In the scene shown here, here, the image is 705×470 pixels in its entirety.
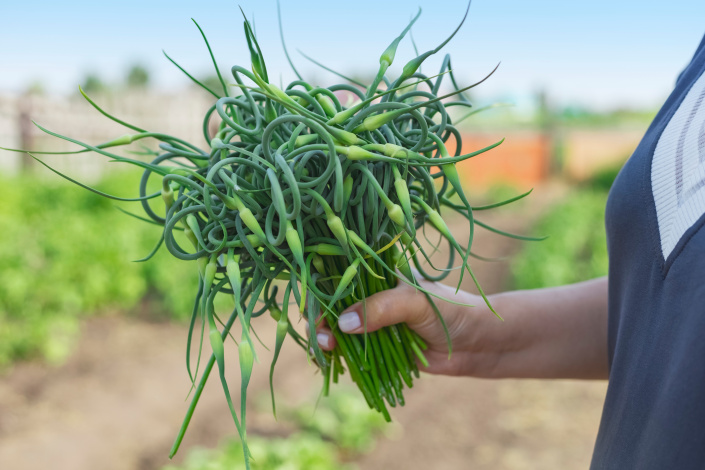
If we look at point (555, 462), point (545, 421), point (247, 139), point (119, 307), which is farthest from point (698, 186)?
point (119, 307)

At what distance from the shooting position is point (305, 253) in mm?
796

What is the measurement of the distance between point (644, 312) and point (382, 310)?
35 centimetres

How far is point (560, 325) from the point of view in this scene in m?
1.08

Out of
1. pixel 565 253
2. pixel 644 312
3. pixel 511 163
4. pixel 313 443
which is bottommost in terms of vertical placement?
pixel 511 163

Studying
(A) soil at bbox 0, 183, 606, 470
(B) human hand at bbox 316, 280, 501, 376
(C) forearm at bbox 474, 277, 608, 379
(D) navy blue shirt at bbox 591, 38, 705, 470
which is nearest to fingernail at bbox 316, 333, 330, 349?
(B) human hand at bbox 316, 280, 501, 376

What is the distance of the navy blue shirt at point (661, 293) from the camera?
1.86ft

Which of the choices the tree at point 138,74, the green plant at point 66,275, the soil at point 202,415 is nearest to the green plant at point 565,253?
the soil at point 202,415

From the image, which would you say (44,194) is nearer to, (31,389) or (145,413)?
(31,389)

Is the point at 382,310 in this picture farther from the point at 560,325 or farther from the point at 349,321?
the point at 560,325

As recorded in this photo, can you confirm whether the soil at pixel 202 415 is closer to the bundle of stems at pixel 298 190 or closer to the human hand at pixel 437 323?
the human hand at pixel 437 323

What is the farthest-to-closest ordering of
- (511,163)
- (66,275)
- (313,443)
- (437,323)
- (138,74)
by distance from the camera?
(138,74)
(511,163)
(66,275)
(313,443)
(437,323)

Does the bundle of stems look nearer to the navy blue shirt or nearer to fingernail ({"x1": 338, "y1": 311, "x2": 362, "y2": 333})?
fingernail ({"x1": 338, "y1": 311, "x2": 362, "y2": 333})

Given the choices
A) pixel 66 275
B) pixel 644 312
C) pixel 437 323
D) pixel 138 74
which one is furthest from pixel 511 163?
pixel 138 74

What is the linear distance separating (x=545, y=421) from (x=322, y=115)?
2654 millimetres
